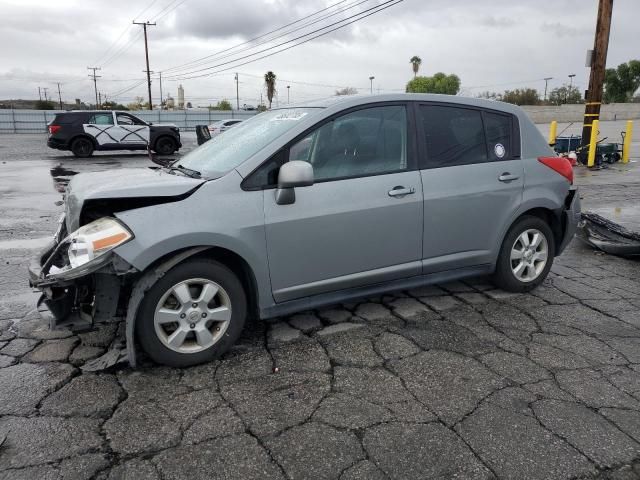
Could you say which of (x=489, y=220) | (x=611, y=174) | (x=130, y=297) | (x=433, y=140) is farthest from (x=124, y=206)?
(x=611, y=174)

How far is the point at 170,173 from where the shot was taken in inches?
147

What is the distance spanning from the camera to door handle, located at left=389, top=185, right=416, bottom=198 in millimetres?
3660

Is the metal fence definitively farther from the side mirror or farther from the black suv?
the side mirror

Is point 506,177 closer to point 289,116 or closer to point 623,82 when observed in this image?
point 289,116

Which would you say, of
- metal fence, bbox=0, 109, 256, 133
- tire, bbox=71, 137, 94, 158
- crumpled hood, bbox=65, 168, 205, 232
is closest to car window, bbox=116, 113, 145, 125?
tire, bbox=71, 137, 94, 158

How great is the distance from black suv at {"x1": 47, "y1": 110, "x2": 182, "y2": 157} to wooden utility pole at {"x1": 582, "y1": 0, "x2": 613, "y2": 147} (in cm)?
1472

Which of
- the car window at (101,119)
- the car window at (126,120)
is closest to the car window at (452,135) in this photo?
the car window at (126,120)

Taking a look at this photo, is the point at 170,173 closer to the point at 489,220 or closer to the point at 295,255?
the point at 295,255

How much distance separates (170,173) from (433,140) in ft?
6.67

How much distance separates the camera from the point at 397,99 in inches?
152

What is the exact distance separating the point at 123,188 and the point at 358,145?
5.39 feet

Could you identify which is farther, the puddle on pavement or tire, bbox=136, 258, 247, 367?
the puddle on pavement

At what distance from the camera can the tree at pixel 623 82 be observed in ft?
214

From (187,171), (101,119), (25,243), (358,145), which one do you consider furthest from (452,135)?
(101,119)
